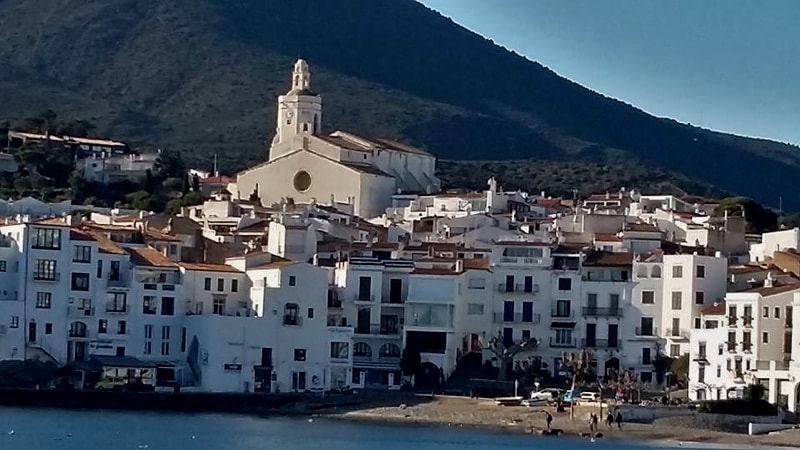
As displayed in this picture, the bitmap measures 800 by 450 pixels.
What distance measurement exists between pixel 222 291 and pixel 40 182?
125 ft

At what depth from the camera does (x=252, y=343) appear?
79.4 metres

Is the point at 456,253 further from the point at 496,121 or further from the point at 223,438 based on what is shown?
the point at 496,121

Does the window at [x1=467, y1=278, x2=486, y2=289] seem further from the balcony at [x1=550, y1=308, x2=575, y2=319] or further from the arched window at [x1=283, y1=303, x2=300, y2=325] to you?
the arched window at [x1=283, y1=303, x2=300, y2=325]

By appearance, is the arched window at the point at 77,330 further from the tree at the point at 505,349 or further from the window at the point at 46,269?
the tree at the point at 505,349

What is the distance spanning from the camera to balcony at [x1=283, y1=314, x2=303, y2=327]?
8050 cm

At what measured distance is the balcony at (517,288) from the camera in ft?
278

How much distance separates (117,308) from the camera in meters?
80.4

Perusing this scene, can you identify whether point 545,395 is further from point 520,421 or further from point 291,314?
point 291,314

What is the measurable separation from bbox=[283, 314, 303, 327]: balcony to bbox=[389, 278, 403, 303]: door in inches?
190

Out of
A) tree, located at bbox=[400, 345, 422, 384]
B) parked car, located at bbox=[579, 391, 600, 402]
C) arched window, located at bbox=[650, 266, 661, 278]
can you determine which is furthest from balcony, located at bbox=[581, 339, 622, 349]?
tree, located at bbox=[400, 345, 422, 384]

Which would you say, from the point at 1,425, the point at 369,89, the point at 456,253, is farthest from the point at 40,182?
the point at 369,89

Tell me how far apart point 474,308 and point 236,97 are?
315ft

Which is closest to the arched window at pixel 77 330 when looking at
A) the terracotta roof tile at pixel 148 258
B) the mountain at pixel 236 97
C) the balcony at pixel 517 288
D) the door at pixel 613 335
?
the terracotta roof tile at pixel 148 258

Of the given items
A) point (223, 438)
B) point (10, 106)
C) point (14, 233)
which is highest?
point (10, 106)
